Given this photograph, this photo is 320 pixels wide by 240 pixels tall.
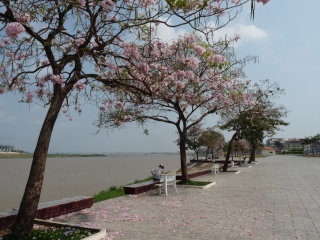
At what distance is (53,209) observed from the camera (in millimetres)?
8664

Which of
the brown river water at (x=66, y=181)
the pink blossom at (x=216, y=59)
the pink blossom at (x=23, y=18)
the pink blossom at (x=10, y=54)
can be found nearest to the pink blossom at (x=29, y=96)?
the pink blossom at (x=10, y=54)

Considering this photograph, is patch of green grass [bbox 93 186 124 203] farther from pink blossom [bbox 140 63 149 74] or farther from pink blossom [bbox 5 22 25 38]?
pink blossom [bbox 5 22 25 38]

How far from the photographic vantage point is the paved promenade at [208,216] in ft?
22.9

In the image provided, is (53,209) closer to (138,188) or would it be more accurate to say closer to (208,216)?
(208,216)

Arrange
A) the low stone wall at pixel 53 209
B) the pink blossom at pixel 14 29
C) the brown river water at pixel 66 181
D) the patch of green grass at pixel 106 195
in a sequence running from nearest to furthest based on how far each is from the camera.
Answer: the pink blossom at pixel 14 29 → the low stone wall at pixel 53 209 → the patch of green grass at pixel 106 195 → the brown river water at pixel 66 181

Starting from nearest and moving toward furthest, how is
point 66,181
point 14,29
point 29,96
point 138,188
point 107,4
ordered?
point 14,29 → point 107,4 → point 29,96 → point 138,188 → point 66,181

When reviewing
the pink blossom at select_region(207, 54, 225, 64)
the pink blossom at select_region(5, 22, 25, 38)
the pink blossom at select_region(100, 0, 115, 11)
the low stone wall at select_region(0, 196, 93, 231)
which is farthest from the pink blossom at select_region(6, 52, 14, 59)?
the pink blossom at select_region(207, 54, 225, 64)

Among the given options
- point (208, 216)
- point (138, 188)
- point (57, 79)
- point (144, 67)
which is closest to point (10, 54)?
point (57, 79)

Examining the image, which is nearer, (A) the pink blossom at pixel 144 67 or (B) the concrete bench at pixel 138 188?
(A) the pink blossom at pixel 144 67

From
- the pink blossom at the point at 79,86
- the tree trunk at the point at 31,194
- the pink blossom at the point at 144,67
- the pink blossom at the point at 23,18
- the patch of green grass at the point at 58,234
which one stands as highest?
the pink blossom at the point at 23,18

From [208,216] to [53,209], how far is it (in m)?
4.04

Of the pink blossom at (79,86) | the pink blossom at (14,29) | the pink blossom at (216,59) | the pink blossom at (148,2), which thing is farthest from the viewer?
the pink blossom at (216,59)

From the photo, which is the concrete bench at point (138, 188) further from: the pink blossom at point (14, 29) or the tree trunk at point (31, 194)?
the pink blossom at point (14, 29)

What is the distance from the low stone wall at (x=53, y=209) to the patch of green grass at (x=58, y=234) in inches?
35.0
